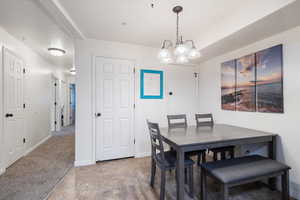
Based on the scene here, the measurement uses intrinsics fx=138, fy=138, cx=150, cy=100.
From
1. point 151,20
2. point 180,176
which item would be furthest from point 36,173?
point 151,20

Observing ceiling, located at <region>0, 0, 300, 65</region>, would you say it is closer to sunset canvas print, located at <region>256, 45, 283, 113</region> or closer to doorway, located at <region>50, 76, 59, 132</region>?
sunset canvas print, located at <region>256, 45, 283, 113</region>

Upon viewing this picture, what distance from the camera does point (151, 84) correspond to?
3.27 meters

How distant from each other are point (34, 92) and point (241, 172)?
4733 mm

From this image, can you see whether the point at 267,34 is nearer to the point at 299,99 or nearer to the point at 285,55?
the point at 285,55

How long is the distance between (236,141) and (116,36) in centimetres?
271

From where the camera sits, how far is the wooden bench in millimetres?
1439

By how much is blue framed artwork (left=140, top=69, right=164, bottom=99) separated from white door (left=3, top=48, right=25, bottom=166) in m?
2.53

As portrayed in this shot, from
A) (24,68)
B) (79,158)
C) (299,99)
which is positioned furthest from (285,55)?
(24,68)

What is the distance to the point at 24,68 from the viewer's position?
3.13 meters

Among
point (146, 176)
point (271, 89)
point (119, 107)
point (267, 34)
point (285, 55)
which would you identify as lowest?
point (146, 176)

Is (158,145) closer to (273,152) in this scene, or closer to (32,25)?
(273,152)

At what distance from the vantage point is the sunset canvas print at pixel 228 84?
2711 millimetres

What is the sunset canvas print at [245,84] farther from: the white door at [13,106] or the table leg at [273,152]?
the white door at [13,106]

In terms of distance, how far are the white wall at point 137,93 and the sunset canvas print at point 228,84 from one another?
2.83 ft
